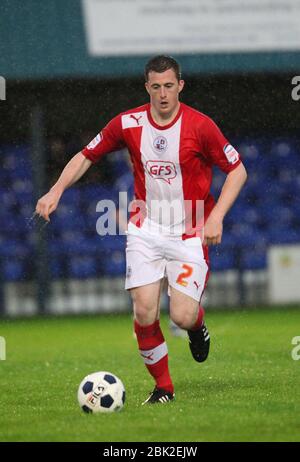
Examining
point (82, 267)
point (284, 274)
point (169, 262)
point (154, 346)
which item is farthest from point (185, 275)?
point (82, 267)

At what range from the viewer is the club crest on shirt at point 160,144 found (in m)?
7.48

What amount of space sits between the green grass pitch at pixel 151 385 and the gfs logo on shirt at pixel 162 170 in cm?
145

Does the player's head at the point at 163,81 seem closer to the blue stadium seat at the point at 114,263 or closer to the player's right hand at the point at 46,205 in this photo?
the player's right hand at the point at 46,205

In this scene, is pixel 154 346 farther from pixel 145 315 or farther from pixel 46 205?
pixel 46 205

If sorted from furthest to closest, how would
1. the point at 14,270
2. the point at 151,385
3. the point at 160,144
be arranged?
the point at 14,270 < the point at 151,385 < the point at 160,144

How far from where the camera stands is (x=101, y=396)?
6879 millimetres

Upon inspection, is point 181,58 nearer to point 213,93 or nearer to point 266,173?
point 213,93

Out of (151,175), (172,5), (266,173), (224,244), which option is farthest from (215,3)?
(151,175)

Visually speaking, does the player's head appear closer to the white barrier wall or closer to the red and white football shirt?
the red and white football shirt

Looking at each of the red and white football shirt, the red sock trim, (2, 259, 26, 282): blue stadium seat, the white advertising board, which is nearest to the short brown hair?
the red and white football shirt

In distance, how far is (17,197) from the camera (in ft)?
68.1

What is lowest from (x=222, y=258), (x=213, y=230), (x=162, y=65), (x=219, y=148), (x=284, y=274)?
(x=284, y=274)

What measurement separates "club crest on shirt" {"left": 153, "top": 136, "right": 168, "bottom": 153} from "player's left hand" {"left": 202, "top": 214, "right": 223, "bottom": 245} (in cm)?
68

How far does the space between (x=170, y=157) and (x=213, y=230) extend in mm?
745
